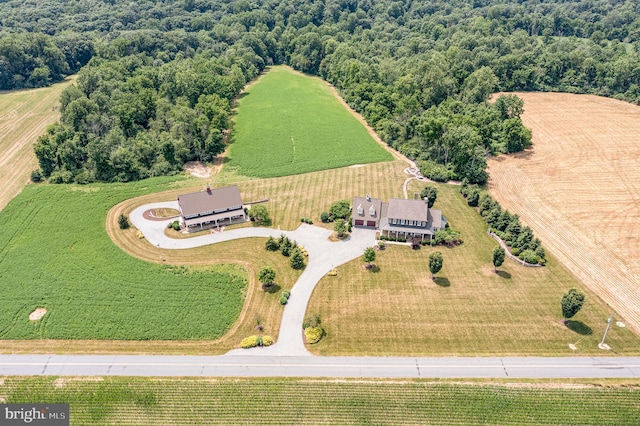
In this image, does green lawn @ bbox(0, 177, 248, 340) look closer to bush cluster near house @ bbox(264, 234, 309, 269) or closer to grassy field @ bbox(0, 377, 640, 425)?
bush cluster near house @ bbox(264, 234, 309, 269)

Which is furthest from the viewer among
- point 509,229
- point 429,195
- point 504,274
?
point 429,195

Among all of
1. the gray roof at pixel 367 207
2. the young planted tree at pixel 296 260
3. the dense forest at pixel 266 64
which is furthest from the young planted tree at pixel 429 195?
the young planted tree at pixel 296 260

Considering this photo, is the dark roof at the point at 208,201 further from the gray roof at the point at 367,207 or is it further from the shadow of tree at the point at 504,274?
the shadow of tree at the point at 504,274

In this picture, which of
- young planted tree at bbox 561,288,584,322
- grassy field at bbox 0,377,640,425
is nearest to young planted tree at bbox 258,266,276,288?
grassy field at bbox 0,377,640,425

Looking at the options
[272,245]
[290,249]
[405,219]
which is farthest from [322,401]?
[405,219]

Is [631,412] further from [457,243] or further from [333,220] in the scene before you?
[333,220]

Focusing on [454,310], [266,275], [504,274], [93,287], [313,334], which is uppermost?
[266,275]

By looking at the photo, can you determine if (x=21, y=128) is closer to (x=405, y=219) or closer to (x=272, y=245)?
(x=272, y=245)
